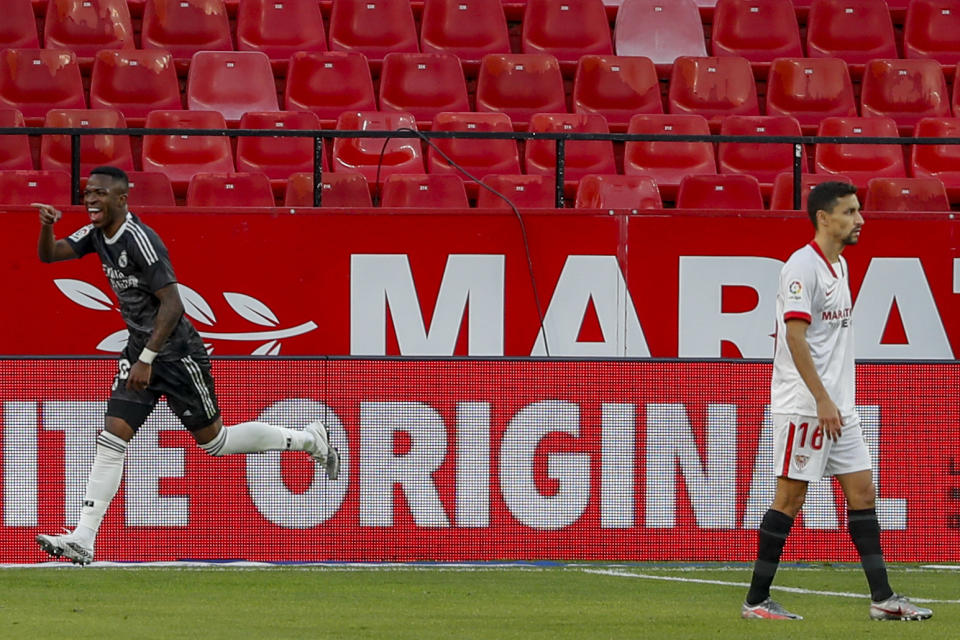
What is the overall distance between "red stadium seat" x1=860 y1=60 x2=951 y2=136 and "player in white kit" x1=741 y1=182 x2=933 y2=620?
8.12 metres

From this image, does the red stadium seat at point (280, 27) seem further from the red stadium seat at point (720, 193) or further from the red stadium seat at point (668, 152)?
the red stadium seat at point (720, 193)

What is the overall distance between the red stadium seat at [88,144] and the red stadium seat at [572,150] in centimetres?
316

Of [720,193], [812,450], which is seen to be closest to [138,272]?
[812,450]

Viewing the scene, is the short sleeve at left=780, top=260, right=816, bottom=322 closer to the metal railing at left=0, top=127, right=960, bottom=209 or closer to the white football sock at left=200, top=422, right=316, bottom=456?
the white football sock at left=200, top=422, right=316, bottom=456

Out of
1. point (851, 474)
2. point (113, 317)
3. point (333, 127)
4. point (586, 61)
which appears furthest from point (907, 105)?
point (851, 474)

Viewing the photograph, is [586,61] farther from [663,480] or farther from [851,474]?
[851,474]

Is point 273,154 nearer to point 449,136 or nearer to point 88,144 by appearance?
point 88,144

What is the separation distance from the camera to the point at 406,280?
1189 cm

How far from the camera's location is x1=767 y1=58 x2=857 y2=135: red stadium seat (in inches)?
586

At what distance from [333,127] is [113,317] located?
2.89 m

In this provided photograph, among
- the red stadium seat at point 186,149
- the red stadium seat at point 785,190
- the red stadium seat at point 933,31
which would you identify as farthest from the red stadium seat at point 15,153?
the red stadium seat at point 933,31

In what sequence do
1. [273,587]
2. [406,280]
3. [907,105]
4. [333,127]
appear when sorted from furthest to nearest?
[907,105], [333,127], [406,280], [273,587]

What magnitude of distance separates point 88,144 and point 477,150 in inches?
119

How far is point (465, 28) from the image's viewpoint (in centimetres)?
1542
